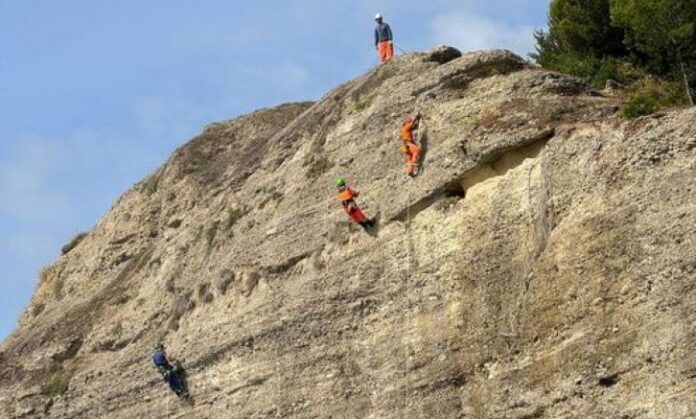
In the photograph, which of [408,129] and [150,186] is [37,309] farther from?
[408,129]

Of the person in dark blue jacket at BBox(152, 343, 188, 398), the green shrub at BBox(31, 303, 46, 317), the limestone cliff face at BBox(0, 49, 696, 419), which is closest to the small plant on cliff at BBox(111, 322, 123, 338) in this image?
the limestone cliff face at BBox(0, 49, 696, 419)

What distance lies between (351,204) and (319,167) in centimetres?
229

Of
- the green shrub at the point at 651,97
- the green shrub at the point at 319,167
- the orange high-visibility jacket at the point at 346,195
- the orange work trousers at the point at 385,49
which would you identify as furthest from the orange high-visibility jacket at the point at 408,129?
the orange work trousers at the point at 385,49

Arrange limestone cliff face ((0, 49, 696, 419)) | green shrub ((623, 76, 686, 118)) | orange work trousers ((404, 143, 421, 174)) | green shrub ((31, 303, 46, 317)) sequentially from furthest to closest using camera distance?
green shrub ((31, 303, 46, 317)) → orange work trousers ((404, 143, 421, 174)) → green shrub ((623, 76, 686, 118)) → limestone cliff face ((0, 49, 696, 419))

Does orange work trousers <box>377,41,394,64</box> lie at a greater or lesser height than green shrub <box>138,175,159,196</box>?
lesser

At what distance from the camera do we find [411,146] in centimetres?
2534

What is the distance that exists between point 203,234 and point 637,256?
36.7 feet

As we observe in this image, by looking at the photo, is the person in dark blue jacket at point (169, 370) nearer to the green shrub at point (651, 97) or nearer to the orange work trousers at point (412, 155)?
the orange work trousers at point (412, 155)

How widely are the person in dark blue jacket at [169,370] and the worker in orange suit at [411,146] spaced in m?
5.70

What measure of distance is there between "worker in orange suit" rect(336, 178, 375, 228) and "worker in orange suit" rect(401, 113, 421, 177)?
1.05 meters

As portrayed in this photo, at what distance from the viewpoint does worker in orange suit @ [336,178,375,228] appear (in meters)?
25.4

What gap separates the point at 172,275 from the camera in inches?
1175

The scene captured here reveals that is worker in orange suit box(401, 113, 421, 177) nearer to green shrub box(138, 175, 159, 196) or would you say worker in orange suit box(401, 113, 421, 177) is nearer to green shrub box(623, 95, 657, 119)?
green shrub box(623, 95, 657, 119)

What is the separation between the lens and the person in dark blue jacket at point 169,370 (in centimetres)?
2714
